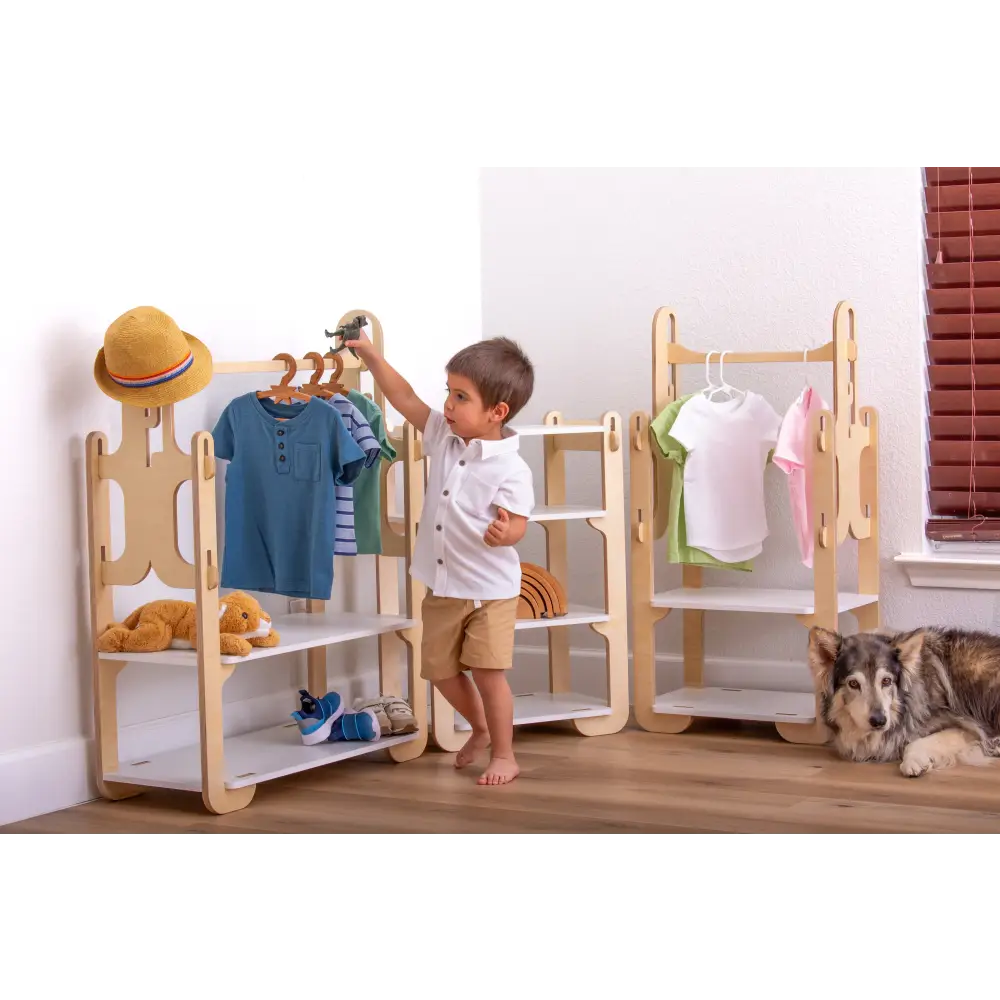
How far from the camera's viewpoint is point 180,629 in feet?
8.73

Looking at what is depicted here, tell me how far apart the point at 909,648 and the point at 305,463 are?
54.5 inches

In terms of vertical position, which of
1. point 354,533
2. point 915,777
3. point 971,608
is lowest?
point 915,777

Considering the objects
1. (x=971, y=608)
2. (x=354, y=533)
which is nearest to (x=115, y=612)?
(x=354, y=533)

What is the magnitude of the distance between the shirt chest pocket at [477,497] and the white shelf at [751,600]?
29.1 inches

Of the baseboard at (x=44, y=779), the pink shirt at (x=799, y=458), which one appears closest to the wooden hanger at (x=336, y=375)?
the baseboard at (x=44, y=779)

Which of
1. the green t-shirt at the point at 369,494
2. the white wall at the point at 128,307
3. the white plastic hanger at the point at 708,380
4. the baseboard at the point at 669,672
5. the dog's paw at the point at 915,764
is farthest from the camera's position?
the baseboard at the point at 669,672

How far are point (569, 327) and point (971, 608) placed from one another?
1337 mm

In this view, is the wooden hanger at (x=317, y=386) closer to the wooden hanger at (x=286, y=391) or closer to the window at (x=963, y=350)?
the wooden hanger at (x=286, y=391)

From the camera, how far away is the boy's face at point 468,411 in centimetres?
273

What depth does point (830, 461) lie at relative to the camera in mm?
3104

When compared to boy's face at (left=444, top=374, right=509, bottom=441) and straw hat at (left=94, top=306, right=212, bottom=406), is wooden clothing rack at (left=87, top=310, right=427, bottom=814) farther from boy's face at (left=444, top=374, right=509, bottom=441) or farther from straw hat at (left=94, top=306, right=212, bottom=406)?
boy's face at (left=444, top=374, right=509, bottom=441)

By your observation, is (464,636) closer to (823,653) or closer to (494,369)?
(494,369)

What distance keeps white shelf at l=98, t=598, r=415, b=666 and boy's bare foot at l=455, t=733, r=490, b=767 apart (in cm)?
29
